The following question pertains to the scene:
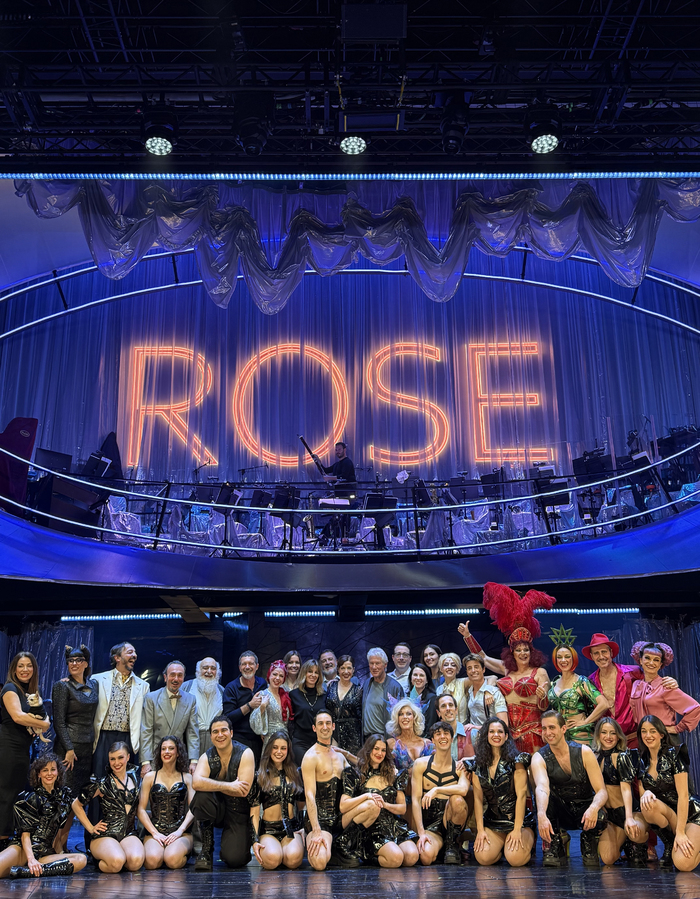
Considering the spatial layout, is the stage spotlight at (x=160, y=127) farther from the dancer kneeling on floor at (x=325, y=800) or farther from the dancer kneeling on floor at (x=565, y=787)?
the dancer kneeling on floor at (x=565, y=787)

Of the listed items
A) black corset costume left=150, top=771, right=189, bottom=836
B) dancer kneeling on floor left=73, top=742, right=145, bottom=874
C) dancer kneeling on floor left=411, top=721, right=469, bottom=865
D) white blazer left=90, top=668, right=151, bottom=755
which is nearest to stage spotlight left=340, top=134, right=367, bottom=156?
white blazer left=90, top=668, right=151, bottom=755

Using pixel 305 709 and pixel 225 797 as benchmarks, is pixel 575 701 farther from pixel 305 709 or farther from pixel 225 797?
pixel 225 797

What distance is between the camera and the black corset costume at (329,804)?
17.8 ft

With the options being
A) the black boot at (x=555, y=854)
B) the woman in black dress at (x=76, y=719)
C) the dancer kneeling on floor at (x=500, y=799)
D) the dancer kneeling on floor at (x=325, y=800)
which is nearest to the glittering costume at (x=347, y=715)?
the dancer kneeling on floor at (x=325, y=800)

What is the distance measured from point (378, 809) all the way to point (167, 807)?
1.33m

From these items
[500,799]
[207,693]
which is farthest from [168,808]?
[500,799]

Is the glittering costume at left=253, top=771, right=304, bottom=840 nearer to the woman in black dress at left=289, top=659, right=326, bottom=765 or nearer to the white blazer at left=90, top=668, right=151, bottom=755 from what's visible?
the woman in black dress at left=289, top=659, right=326, bottom=765

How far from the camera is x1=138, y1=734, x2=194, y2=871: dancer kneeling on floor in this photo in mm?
5359

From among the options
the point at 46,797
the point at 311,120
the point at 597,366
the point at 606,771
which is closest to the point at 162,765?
the point at 46,797

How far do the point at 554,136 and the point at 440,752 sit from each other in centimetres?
526

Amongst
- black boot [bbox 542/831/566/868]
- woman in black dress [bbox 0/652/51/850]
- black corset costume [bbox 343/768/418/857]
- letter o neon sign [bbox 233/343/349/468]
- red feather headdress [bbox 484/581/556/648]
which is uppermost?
letter o neon sign [bbox 233/343/349/468]

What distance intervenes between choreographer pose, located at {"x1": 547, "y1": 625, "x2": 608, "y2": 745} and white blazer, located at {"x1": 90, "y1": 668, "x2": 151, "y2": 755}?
2920 mm

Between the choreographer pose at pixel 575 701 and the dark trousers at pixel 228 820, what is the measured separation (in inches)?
84.8

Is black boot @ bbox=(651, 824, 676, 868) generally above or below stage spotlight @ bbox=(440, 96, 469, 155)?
below
